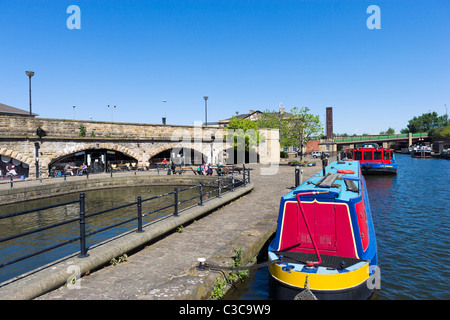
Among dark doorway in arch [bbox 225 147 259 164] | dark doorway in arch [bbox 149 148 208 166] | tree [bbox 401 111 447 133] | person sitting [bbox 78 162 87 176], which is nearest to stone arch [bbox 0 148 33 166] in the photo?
person sitting [bbox 78 162 87 176]

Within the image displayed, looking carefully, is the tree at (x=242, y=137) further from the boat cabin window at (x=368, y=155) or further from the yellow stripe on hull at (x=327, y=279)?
the yellow stripe on hull at (x=327, y=279)

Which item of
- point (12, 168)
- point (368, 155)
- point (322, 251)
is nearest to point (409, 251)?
point (322, 251)

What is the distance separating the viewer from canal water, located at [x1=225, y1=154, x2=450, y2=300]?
650 cm

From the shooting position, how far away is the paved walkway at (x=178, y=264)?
473 cm

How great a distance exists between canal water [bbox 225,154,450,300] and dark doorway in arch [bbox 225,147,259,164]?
68.6 feet

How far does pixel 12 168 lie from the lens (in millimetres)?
22750

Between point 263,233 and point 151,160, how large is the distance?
1032 inches

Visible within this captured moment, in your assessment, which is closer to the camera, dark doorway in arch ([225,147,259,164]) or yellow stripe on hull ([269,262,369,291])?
yellow stripe on hull ([269,262,369,291])

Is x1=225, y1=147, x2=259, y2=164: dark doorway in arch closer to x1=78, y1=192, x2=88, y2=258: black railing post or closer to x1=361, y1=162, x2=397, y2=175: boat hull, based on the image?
x1=361, y1=162, x2=397, y2=175: boat hull

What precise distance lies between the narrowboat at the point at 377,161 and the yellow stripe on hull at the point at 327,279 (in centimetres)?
2731

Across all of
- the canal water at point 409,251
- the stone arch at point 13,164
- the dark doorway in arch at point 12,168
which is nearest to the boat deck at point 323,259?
the canal water at point 409,251

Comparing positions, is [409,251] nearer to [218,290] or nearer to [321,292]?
[321,292]
